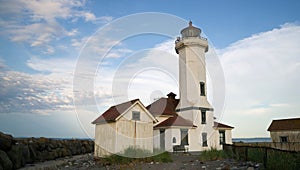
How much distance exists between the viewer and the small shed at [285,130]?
24.5m

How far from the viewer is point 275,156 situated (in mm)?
8539

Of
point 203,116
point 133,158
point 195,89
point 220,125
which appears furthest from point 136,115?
point 220,125

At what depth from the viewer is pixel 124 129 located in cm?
1730

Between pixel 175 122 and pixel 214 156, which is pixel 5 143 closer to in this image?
pixel 214 156

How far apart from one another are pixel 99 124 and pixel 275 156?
42.1 feet

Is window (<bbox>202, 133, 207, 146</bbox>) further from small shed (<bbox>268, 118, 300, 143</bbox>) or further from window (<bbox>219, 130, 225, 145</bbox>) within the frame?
small shed (<bbox>268, 118, 300, 143</bbox>)

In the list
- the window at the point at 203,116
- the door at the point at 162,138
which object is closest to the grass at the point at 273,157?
the door at the point at 162,138

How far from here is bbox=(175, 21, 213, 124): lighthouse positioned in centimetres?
2320

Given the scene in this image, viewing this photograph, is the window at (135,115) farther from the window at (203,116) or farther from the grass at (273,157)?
the grass at (273,157)

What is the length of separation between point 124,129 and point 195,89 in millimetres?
8711

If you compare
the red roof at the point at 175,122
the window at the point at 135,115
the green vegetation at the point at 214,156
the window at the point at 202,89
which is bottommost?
the green vegetation at the point at 214,156

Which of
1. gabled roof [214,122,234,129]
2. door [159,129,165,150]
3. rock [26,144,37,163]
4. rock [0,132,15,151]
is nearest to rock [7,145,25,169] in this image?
rock [0,132,15,151]

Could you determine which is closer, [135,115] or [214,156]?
[214,156]

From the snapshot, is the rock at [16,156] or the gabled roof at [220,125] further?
the gabled roof at [220,125]
